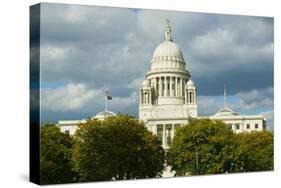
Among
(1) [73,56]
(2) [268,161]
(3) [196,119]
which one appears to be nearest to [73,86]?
(1) [73,56]

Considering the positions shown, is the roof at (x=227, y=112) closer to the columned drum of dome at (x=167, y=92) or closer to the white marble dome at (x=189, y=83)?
the columned drum of dome at (x=167, y=92)

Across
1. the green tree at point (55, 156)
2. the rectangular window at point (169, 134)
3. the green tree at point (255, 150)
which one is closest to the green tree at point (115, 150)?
the green tree at point (55, 156)

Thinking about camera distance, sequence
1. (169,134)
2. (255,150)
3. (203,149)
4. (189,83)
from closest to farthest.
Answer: (169,134), (189,83), (255,150), (203,149)

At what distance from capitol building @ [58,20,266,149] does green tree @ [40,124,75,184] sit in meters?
1.82

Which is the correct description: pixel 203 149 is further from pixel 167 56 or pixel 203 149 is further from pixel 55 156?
pixel 55 156

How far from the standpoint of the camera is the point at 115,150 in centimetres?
2775

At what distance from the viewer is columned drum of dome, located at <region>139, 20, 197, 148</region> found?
2864cm

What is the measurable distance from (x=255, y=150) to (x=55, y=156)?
30.8 ft

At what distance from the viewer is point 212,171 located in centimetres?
3028

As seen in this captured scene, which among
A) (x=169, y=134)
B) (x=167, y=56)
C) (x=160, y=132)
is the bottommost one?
(x=169, y=134)

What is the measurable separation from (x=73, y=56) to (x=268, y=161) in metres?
10.1

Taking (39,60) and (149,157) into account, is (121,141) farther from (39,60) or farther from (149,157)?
(39,60)

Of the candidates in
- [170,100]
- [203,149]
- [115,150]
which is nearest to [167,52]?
[170,100]

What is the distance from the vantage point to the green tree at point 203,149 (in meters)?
30.1
